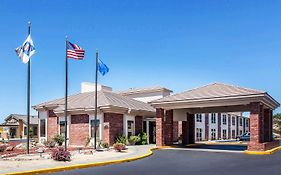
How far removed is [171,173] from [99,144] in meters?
14.9

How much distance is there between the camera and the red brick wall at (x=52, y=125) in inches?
1305

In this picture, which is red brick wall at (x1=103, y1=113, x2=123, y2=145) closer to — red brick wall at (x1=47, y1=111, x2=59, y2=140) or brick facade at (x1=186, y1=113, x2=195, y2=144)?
red brick wall at (x1=47, y1=111, x2=59, y2=140)

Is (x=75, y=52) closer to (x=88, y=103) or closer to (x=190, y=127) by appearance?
(x=88, y=103)

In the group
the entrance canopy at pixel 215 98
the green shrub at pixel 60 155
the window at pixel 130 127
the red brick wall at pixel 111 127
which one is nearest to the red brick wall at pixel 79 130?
the red brick wall at pixel 111 127

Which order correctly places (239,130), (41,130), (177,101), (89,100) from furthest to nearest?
(239,130), (41,130), (89,100), (177,101)

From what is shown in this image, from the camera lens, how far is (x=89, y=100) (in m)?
31.9

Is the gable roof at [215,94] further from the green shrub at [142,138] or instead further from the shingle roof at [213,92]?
the green shrub at [142,138]

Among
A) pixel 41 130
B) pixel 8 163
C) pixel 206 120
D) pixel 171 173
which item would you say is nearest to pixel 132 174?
pixel 171 173

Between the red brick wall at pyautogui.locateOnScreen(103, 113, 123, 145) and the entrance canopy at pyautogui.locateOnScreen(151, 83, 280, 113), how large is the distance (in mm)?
4239

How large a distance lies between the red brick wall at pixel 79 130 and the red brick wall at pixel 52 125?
3.09m

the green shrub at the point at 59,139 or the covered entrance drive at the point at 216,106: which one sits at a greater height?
the covered entrance drive at the point at 216,106

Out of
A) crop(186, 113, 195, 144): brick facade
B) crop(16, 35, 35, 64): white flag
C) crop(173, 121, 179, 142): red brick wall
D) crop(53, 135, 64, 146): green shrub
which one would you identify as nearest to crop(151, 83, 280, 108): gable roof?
crop(186, 113, 195, 144): brick facade

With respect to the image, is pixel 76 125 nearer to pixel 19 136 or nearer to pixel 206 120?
pixel 206 120

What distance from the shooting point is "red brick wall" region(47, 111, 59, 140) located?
109 ft
